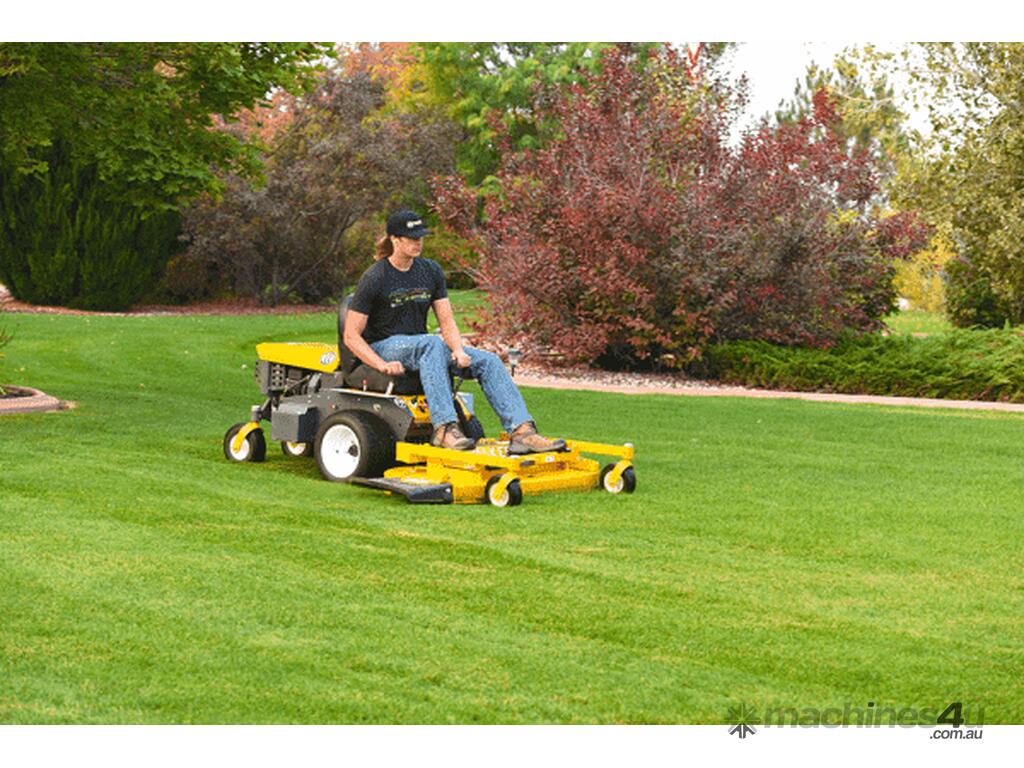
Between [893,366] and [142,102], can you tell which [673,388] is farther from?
[142,102]

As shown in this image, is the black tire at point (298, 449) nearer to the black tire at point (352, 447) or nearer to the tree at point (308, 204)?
the black tire at point (352, 447)

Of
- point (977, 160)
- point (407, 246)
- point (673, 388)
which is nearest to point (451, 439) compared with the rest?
point (407, 246)

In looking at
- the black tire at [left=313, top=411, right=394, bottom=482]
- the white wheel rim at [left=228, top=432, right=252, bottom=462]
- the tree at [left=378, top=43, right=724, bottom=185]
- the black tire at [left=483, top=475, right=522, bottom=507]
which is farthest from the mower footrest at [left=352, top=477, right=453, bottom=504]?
the tree at [left=378, top=43, right=724, bottom=185]

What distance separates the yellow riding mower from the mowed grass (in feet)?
0.57

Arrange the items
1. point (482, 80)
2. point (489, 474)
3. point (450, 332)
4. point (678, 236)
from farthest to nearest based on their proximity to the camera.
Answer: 1. point (482, 80)
2. point (678, 236)
3. point (450, 332)
4. point (489, 474)

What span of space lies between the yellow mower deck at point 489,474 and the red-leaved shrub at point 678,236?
28.9 feet

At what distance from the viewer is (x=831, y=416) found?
13258mm

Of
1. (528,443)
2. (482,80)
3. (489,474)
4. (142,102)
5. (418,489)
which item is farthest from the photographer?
(482,80)

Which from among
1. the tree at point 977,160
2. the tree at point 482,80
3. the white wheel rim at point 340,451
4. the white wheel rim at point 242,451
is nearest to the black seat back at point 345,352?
the white wheel rim at point 340,451

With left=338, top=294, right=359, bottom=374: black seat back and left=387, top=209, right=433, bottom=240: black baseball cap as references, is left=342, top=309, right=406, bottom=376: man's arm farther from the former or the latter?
left=387, top=209, right=433, bottom=240: black baseball cap

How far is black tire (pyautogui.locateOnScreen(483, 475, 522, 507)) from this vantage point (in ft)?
26.0

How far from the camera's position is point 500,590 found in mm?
5805

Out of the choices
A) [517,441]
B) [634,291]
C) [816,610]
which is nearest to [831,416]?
[634,291]

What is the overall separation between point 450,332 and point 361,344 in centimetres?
57
